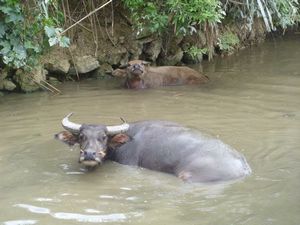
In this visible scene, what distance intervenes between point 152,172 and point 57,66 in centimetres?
398

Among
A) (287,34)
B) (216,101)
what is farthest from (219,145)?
(287,34)

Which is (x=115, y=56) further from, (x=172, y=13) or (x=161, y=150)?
(x=161, y=150)

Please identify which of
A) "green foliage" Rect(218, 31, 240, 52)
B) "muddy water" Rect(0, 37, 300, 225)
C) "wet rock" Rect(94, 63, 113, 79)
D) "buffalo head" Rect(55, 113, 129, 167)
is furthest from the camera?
"green foliage" Rect(218, 31, 240, 52)

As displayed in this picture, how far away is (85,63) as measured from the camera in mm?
8805

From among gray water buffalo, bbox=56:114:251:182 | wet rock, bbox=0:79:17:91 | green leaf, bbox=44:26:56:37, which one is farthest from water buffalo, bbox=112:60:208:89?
gray water buffalo, bbox=56:114:251:182

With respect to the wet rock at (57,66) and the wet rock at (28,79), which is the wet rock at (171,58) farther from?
the wet rock at (28,79)

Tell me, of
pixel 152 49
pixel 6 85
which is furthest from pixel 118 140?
pixel 152 49

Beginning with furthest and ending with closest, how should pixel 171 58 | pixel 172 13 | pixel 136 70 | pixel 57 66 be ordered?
1. pixel 171 58
2. pixel 172 13
3. pixel 57 66
4. pixel 136 70

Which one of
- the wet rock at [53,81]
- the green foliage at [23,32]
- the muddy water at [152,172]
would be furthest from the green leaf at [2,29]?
the wet rock at [53,81]

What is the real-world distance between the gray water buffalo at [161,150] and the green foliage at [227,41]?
5.24m

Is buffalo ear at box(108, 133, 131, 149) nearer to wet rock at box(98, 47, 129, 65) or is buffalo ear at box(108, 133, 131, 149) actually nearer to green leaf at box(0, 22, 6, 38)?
green leaf at box(0, 22, 6, 38)

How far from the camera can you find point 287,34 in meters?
14.0

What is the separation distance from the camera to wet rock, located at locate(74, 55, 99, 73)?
8766 millimetres

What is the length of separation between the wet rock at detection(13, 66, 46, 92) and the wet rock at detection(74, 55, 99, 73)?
809mm
